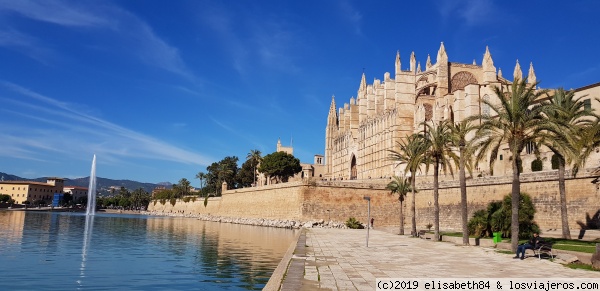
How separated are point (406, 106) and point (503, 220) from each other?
134 feet

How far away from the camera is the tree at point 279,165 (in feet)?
262

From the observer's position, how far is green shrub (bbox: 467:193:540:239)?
21.7 m

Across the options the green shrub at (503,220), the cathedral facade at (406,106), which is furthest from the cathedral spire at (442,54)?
the green shrub at (503,220)

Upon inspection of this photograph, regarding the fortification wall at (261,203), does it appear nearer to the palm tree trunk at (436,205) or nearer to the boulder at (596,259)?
the palm tree trunk at (436,205)

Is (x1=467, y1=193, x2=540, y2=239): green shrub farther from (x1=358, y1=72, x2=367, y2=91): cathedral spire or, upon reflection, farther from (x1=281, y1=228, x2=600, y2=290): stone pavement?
(x1=358, y1=72, x2=367, y2=91): cathedral spire

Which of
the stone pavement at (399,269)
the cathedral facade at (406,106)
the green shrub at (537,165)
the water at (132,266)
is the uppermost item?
the cathedral facade at (406,106)

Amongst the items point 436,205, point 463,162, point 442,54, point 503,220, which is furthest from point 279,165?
point 503,220

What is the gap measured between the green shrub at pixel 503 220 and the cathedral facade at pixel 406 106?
16312 millimetres

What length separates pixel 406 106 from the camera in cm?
6212

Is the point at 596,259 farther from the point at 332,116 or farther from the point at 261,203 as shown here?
the point at 332,116

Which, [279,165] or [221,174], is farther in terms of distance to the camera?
[221,174]

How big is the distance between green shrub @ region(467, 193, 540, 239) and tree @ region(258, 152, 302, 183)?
56.2 meters

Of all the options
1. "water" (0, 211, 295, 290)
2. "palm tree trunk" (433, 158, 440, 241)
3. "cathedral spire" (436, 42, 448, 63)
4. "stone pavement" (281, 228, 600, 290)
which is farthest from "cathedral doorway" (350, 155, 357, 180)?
"stone pavement" (281, 228, 600, 290)

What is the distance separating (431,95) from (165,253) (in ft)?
166
